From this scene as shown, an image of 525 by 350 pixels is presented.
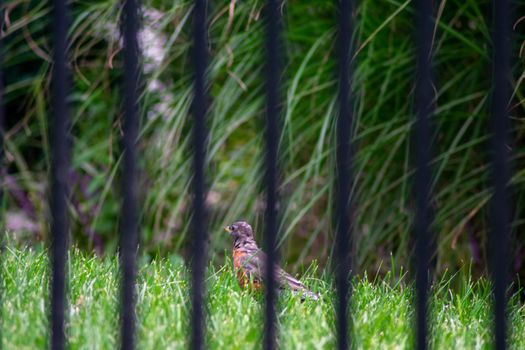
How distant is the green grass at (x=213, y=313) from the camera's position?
2.43m

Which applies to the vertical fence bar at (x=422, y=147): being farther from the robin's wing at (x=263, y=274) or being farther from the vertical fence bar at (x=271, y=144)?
the robin's wing at (x=263, y=274)

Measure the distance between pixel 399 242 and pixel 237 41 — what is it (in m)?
1.31

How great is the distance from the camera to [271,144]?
199 cm

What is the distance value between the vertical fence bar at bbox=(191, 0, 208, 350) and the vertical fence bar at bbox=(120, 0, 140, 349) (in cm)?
13

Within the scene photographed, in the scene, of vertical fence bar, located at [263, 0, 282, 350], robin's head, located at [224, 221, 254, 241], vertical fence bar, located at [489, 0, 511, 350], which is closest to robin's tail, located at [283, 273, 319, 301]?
robin's head, located at [224, 221, 254, 241]

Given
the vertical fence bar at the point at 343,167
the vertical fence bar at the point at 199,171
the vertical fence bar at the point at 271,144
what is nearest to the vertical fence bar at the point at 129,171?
the vertical fence bar at the point at 199,171

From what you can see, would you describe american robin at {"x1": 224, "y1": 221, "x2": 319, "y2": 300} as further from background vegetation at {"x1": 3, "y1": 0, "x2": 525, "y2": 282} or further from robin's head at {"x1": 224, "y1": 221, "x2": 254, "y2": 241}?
background vegetation at {"x1": 3, "y1": 0, "x2": 525, "y2": 282}

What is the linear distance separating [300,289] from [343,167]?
1.19 meters

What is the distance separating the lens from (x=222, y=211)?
5.08 meters

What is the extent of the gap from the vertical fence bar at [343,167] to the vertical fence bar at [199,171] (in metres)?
0.28

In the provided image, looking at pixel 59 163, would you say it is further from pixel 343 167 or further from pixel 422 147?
pixel 422 147

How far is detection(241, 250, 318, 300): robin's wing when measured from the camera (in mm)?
3096

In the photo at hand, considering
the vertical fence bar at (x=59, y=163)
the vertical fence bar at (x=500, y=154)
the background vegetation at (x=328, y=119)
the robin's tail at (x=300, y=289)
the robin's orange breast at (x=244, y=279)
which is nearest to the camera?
the vertical fence bar at (x=500, y=154)

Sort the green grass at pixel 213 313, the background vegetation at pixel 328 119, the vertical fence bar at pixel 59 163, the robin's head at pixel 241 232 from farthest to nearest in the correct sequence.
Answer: the background vegetation at pixel 328 119
the robin's head at pixel 241 232
the green grass at pixel 213 313
the vertical fence bar at pixel 59 163
